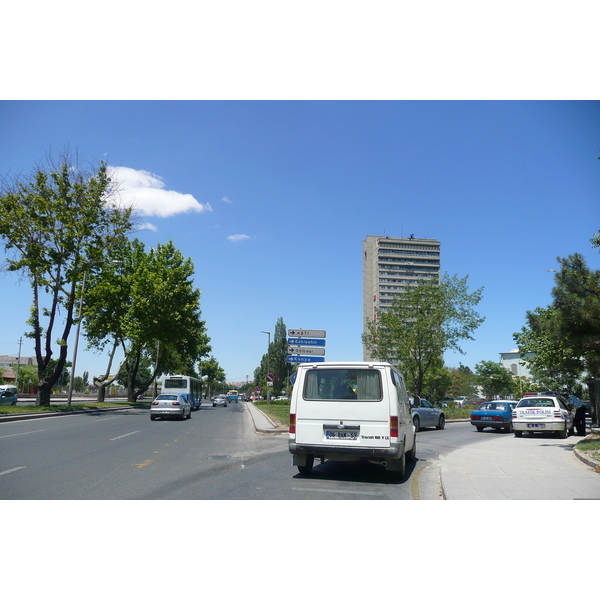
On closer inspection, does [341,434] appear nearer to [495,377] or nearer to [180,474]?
[180,474]

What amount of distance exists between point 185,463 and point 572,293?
34.4 ft

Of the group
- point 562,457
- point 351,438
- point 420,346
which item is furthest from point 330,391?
point 420,346

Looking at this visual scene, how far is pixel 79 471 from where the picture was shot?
336 inches

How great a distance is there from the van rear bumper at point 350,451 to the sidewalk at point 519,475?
920 millimetres

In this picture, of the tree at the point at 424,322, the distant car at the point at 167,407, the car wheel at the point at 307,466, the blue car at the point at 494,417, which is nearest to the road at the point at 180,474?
the car wheel at the point at 307,466

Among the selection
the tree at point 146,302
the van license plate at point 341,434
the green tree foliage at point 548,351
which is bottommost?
the van license plate at point 341,434

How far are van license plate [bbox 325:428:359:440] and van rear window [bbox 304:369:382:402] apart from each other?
1.69ft

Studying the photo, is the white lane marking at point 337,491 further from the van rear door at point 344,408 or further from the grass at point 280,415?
the grass at point 280,415

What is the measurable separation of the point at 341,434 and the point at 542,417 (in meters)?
13.2

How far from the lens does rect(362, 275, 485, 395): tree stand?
3697cm

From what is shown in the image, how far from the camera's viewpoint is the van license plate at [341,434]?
8195 millimetres

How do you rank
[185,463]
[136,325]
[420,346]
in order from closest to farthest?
1. [185,463]
2. [420,346]
3. [136,325]

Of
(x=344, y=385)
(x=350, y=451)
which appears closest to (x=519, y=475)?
(x=350, y=451)
